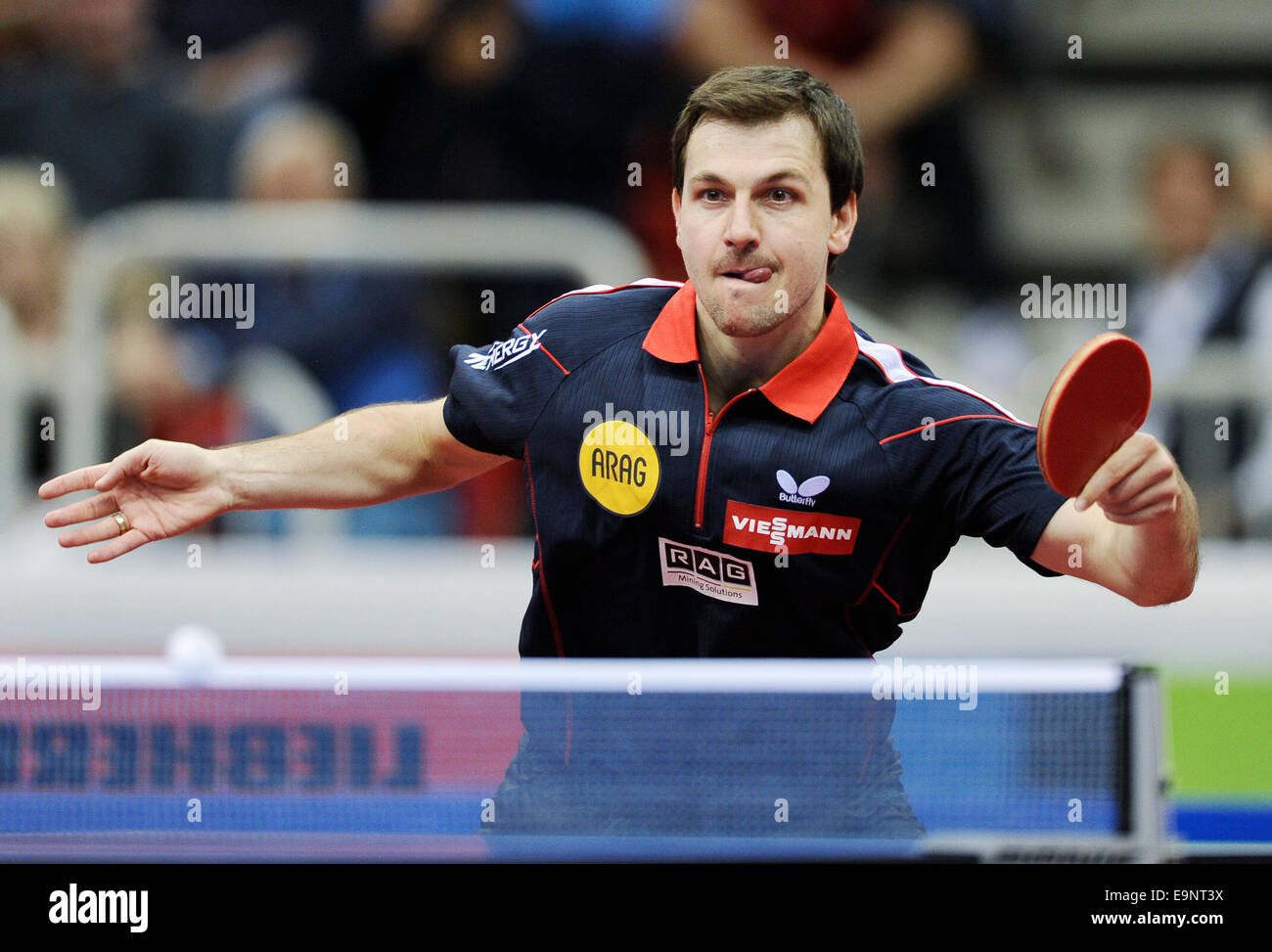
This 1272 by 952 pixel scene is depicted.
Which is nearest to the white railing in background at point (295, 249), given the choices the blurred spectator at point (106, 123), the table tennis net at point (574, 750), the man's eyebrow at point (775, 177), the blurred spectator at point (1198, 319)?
the blurred spectator at point (106, 123)

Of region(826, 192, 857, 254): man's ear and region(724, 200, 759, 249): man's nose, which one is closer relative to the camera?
region(724, 200, 759, 249): man's nose

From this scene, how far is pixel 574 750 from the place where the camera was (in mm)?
3627

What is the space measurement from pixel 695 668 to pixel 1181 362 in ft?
13.4

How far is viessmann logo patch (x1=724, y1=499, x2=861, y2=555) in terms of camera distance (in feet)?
11.2

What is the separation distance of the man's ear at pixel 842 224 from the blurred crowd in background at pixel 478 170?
3.27 metres

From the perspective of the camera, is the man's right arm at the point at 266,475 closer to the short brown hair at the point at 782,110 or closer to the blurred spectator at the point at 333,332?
the short brown hair at the point at 782,110

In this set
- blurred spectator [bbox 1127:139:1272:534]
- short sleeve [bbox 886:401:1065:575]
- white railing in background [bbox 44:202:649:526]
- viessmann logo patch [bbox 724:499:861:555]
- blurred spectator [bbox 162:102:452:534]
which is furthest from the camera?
blurred spectator [bbox 1127:139:1272:534]

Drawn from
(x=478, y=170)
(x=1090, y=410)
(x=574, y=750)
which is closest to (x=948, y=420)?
(x=1090, y=410)

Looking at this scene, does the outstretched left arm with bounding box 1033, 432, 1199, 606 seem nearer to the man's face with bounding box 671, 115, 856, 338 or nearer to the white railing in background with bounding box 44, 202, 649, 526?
the man's face with bounding box 671, 115, 856, 338

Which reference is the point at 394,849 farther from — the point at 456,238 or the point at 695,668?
the point at 456,238

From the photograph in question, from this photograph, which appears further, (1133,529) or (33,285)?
(33,285)

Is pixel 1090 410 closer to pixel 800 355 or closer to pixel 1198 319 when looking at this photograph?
pixel 800 355

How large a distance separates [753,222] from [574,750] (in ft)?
3.65

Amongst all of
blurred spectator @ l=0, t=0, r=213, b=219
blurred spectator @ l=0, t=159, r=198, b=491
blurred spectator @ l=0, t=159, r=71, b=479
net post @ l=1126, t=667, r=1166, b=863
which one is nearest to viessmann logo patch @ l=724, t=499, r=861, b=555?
net post @ l=1126, t=667, r=1166, b=863
